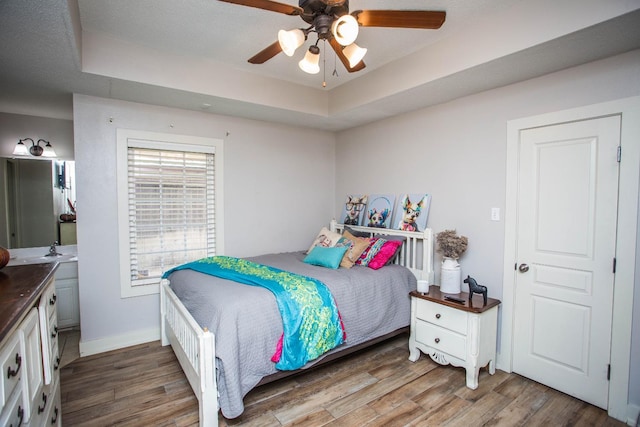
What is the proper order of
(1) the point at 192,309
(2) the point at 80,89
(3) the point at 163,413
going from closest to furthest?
(3) the point at 163,413
(1) the point at 192,309
(2) the point at 80,89

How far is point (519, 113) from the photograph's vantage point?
105 inches

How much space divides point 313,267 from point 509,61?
238 centimetres

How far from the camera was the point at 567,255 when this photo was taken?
2.45 metres

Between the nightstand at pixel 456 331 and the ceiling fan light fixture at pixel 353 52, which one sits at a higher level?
the ceiling fan light fixture at pixel 353 52

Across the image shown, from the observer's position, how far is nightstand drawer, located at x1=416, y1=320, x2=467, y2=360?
8.57 feet

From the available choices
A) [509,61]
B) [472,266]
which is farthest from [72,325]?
[509,61]

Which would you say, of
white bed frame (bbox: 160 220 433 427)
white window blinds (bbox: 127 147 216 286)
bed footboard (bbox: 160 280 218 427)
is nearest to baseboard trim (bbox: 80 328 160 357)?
white bed frame (bbox: 160 220 433 427)

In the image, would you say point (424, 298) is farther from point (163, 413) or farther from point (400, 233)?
point (163, 413)

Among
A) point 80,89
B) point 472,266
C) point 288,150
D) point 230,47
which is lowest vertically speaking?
point 472,266

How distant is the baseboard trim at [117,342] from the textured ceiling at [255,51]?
239cm

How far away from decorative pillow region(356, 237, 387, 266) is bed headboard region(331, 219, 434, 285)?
0.27 m

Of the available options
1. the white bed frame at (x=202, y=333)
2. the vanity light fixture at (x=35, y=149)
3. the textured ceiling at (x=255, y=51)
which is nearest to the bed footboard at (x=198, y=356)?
the white bed frame at (x=202, y=333)

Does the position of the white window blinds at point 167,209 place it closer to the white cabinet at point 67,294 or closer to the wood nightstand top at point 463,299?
the white cabinet at point 67,294

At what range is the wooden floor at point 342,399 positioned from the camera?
215cm
